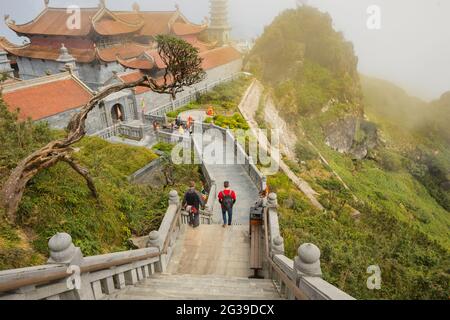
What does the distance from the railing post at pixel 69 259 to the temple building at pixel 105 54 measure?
2040cm

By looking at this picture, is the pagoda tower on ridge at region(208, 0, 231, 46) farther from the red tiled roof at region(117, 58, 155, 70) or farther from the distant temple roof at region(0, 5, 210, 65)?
the red tiled roof at region(117, 58, 155, 70)

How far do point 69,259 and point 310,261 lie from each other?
3.18 meters

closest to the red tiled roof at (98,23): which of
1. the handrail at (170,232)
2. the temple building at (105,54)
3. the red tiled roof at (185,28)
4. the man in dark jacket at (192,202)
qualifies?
the temple building at (105,54)

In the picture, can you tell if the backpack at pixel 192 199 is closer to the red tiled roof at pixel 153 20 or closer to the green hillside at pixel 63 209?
the green hillside at pixel 63 209

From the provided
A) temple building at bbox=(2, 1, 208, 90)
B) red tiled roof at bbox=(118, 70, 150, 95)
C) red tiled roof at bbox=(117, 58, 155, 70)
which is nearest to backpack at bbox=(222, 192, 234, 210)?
red tiled roof at bbox=(118, 70, 150, 95)

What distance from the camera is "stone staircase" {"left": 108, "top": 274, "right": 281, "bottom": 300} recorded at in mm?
5094

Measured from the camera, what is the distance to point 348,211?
1806 centimetres

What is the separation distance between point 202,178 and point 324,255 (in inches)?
293

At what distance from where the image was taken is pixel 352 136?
47062 millimetres

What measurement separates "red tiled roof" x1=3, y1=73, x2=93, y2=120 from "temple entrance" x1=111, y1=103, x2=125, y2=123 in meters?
2.63

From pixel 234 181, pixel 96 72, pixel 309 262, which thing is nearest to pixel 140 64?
pixel 96 72

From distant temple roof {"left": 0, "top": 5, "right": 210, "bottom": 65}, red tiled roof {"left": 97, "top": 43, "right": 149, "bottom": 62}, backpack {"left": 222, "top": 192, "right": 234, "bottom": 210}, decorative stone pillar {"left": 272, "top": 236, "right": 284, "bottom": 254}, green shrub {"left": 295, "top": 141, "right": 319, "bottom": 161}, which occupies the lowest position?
green shrub {"left": 295, "top": 141, "right": 319, "bottom": 161}

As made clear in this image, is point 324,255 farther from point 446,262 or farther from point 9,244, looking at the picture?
point 9,244

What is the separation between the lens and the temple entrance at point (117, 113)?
26128 mm
